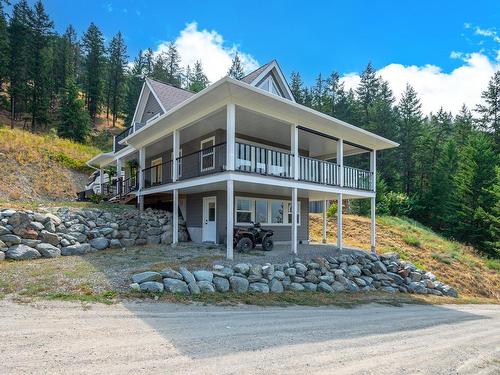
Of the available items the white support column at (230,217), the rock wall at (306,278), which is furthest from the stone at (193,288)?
the white support column at (230,217)

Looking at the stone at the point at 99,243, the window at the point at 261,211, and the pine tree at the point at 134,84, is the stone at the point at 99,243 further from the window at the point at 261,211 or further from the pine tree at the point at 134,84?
the pine tree at the point at 134,84

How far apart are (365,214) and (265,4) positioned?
1944 centimetres

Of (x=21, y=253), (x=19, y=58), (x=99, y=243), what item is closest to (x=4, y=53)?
(x=19, y=58)

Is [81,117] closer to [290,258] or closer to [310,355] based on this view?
[290,258]

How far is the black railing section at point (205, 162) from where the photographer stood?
538 inches

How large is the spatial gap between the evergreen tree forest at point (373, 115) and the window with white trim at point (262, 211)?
44.8 feet

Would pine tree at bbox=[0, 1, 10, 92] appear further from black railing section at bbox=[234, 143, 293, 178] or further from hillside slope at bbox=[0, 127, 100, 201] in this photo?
black railing section at bbox=[234, 143, 293, 178]

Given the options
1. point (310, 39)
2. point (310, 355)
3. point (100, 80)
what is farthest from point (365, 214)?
point (100, 80)

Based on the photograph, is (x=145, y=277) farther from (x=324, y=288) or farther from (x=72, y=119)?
(x=72, y=119)

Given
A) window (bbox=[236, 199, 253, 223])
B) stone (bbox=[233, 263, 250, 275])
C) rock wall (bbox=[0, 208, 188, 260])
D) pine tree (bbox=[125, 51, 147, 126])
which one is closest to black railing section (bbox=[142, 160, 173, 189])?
rock wall (bbox=[0, 208, 188, 260])

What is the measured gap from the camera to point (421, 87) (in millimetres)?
45719

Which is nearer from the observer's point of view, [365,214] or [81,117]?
[365,214]

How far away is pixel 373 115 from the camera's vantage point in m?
41.4

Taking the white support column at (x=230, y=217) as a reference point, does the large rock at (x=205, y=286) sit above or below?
below
